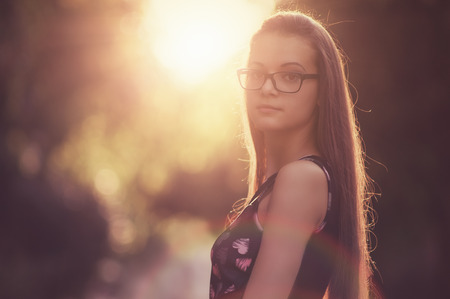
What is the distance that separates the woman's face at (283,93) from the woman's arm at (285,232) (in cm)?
34

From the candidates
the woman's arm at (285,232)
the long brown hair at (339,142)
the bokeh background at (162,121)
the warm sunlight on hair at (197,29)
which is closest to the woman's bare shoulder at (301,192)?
the woman's arm at (285,232)

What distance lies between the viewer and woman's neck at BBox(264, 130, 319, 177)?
2.68 meters

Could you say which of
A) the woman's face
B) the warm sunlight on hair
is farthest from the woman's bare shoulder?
the warm sunlight on hair

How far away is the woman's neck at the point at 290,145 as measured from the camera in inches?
106

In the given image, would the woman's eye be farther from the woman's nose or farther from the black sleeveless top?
the black sleeveless top

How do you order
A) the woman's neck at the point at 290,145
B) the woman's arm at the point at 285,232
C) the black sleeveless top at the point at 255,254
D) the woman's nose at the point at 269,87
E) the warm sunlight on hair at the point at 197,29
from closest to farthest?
the woman's arm at the point at 285,232, the black sleeveless top at the point at 255,254, the woman's nose at the point at 269,87, the woman's neck at the point at 290,145, the warm sunlight on hair at the point at 197,29

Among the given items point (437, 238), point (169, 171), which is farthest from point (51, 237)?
point (169, 171)

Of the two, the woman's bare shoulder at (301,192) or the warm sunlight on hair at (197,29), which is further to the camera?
the warm sunlight on hair at (197,29)

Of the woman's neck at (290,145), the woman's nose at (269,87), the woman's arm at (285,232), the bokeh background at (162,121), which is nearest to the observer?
the woman's arm at (285,232)

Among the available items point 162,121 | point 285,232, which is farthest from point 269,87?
point 162,121

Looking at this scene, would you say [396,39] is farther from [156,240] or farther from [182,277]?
[156,240]

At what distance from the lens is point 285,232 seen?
223 centimetres

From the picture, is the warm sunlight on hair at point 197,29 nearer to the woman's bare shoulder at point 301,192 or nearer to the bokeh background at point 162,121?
the bokeh background at point 162,121

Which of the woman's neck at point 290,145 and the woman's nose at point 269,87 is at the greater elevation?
the woman's nose at point 269,87
